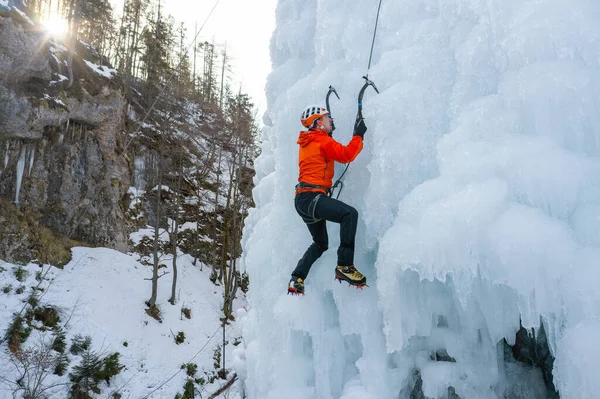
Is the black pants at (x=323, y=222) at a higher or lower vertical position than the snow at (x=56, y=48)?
lower

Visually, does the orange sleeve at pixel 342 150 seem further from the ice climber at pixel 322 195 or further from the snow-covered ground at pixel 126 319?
the snow-covered ground at pixel 126 319

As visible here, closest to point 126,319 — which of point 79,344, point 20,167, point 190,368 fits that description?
point 79,344

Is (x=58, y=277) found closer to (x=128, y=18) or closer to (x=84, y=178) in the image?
(x=84, y=178)

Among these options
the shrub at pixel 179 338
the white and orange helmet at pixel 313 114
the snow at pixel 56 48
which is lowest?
the shrub at pixel 179 338

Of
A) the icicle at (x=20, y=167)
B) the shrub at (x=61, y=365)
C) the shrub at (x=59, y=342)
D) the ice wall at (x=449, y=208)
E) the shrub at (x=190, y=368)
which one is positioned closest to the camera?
the ice wall at (x=449, y=208)

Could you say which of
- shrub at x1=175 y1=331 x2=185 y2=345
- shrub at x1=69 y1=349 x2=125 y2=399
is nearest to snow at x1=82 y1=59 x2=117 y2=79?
shrub at x1=175 y1=331 x2=185 y2=345

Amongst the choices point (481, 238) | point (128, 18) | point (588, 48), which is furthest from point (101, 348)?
point (128, 18)

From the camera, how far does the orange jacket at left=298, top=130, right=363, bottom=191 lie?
3.16 m

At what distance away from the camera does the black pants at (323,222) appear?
3.08 meters

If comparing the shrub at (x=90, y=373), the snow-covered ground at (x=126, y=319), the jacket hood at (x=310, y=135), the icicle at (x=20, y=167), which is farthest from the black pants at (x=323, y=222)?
the icicle at (x=20, y=167)

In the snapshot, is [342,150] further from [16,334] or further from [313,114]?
[16,334]

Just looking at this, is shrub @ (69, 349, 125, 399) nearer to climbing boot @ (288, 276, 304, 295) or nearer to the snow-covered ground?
the snow-covered ground

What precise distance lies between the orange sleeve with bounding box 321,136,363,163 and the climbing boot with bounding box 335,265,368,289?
87cm

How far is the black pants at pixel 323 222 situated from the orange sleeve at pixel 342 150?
35 cm
